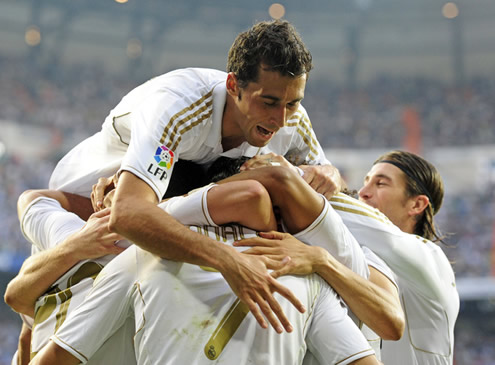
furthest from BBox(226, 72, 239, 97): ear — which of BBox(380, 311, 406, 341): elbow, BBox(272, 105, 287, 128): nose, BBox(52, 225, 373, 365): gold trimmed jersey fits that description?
BBox(380, 311, 406, 341): elbow

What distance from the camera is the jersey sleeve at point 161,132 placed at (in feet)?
7.75

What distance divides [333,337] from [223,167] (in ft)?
3.65

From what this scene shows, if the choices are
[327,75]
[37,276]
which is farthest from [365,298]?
[327,75]

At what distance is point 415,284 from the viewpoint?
3.27 m

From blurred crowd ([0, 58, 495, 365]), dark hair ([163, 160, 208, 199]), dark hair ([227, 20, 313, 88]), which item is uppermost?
dark hair ([227, 20, 313, 88])

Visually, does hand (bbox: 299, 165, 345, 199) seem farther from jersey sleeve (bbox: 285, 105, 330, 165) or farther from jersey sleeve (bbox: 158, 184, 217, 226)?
jersey sleeve (bbox: 158, 184, 217, 226)

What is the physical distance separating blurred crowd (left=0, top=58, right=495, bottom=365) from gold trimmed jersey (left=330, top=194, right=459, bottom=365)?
1423 cm

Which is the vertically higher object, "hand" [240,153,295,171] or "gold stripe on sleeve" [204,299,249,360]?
"hand" [240,153,295,171]

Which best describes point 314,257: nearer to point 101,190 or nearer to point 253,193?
point 253,193

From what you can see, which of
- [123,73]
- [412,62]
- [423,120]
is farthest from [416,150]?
[123,73]

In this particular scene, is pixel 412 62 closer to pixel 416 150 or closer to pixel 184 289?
pixel 416 150

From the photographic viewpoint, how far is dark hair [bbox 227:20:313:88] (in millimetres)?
2566

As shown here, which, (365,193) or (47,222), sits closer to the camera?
(47,222)

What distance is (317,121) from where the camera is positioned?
72.8 ft
